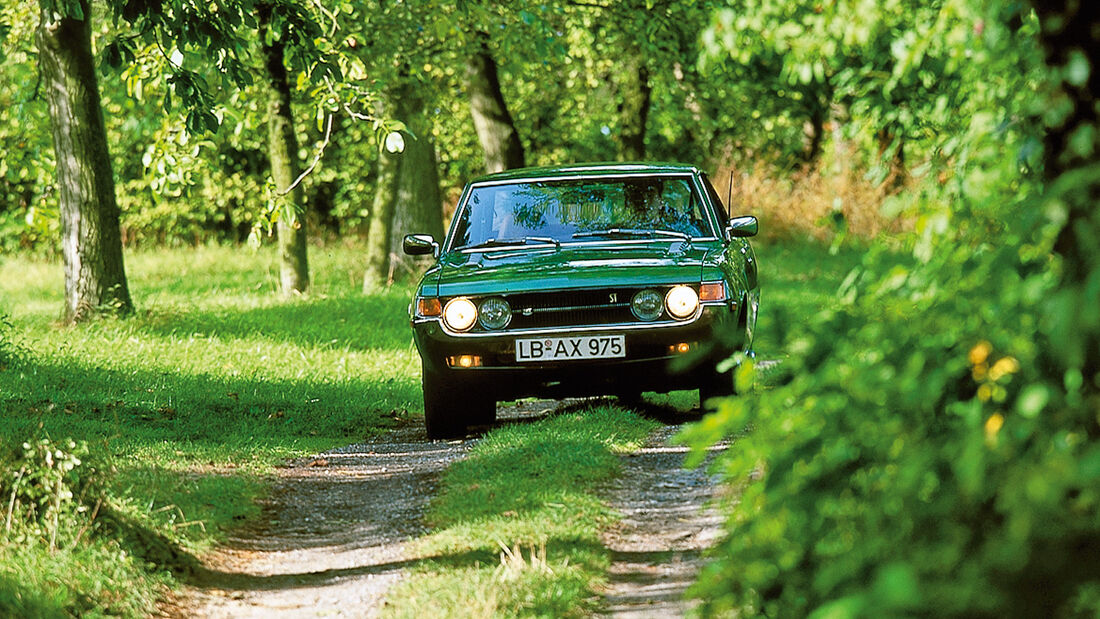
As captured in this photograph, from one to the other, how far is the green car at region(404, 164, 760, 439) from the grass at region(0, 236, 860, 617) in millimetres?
400

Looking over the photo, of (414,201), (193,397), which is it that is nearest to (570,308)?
(193,397)

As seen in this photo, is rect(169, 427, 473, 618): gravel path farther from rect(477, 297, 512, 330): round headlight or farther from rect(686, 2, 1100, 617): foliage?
rect(686, 2, 1100, 617): foliage

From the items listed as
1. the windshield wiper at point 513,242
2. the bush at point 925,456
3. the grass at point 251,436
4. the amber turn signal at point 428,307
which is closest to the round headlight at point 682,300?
the grass at point 251,436

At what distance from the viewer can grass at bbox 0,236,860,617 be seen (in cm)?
550

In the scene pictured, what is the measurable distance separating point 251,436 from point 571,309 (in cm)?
252

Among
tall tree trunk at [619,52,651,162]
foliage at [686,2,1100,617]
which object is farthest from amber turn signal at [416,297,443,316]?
tall tree trunk at [619,52,651,162]

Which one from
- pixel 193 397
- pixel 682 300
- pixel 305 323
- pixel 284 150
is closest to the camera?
A: pixel 682 300

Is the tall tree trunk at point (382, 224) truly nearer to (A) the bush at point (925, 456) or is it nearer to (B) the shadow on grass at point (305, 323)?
(B) the shadow on grass at point (305, 323)

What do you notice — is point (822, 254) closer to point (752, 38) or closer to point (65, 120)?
point (65, 120)

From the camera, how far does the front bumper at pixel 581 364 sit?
8.88 m

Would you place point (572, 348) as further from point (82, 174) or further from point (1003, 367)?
point (82, 174)

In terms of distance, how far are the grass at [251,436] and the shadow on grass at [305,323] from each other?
1.5 inches

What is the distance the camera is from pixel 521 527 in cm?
643

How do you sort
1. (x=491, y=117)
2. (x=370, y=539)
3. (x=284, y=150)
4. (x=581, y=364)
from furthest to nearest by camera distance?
(x=491, y=117), (x=284, y=150), (x=581, y=364), (x=370, y=539)
